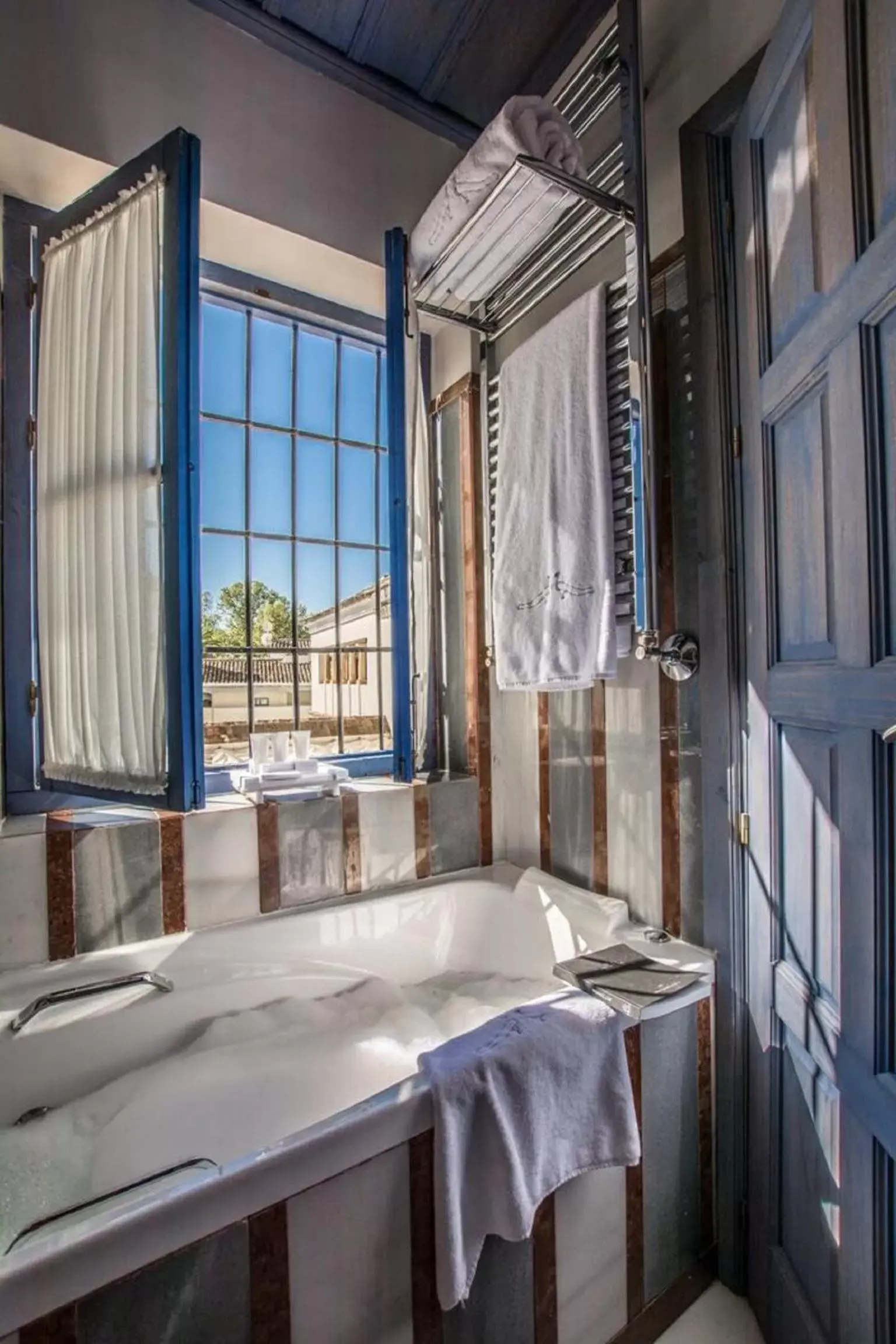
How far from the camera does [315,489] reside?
2.40 metres

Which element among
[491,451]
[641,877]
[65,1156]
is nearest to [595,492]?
[491,451]

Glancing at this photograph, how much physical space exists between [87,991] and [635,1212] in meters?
1.22

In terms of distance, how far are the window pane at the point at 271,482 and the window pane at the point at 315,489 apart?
3 centimetres

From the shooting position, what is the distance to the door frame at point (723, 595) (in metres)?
1.37

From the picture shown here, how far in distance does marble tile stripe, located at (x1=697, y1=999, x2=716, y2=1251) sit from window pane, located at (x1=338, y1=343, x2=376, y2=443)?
7.05ft

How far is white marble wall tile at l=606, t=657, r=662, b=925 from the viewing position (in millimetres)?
1632

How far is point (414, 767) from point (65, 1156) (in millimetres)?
1311

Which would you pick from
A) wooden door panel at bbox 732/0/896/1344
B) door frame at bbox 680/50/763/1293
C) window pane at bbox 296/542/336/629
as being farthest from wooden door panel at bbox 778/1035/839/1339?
window pane at bbox 296/542/336/629

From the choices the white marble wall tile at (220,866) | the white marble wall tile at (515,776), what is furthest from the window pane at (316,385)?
the white marble wall tile at (220,866)

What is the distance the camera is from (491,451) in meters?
2.11

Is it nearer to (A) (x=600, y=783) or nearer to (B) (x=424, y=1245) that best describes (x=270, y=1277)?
(B) (x=424, y=1245)

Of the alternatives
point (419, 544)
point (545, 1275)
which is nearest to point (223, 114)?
point (419, 544)

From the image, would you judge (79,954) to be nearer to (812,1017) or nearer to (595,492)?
(812,1017)

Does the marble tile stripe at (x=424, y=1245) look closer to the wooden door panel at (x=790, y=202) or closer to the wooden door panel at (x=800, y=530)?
the wooden door panel at (x=800, y=530)
